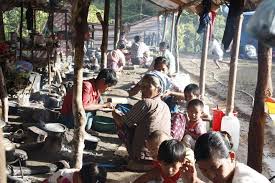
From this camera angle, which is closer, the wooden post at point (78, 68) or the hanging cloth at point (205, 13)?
the wooden post at point (78, 68)

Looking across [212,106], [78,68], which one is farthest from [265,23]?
[212,106]

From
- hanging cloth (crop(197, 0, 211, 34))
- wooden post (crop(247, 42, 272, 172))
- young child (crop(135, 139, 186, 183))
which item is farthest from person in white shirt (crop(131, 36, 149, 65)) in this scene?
young child (crop(135, 139, 186, 183))

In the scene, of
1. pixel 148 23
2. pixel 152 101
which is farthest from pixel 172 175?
pixel 148 23

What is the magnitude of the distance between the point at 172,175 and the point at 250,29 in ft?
6.64

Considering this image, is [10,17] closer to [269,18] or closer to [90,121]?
[90,121]

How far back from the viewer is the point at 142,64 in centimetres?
1906

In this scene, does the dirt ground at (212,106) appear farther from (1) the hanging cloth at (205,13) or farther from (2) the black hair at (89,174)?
(1) the hanging cloth at (205,13)

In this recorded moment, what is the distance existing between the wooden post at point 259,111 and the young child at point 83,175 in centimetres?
260

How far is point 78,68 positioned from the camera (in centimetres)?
524

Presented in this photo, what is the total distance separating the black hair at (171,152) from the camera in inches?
148

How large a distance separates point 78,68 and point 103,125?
2.54 m

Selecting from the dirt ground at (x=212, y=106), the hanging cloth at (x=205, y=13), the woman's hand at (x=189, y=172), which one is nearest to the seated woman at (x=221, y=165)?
the woman's hand at (x=189, y=172)

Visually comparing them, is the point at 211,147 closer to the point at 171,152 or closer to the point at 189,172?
the point at 171,152

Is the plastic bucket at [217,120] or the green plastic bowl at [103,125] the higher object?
the plastic bucket at [217,120]
